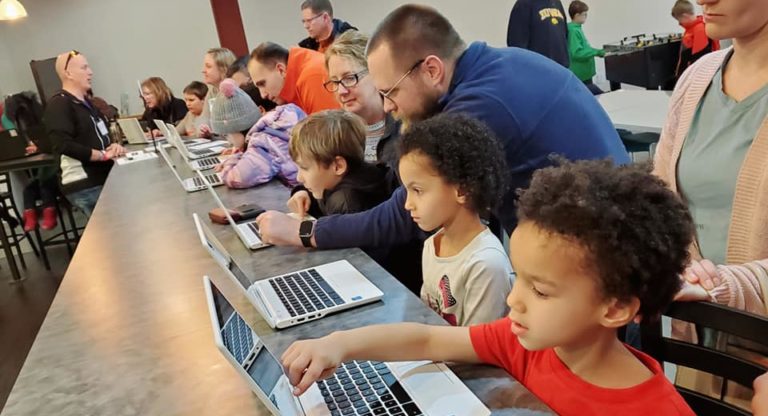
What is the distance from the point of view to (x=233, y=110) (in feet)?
10.8

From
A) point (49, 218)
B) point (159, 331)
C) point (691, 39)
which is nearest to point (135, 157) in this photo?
point (49, 218)

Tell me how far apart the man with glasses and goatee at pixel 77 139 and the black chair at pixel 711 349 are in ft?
13.5

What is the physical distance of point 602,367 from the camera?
891mm

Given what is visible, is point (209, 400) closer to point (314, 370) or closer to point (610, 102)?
point (314, 370)

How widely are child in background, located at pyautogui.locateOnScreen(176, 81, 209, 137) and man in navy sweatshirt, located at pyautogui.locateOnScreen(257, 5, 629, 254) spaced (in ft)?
11.3

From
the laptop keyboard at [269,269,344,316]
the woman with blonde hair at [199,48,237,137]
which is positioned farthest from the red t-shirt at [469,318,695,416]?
the woman with blonde hair at [199,48,237,137]

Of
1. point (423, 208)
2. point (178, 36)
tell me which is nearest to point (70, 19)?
point (178, 36)

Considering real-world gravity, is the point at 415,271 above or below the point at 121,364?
below

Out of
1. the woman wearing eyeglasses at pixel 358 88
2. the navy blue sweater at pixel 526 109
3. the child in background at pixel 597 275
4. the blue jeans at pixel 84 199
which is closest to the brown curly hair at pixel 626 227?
the child in background at pixel 597 275

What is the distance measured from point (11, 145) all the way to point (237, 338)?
4.76 metres

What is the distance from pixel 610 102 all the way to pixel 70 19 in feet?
19.7

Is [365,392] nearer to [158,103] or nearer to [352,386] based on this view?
[352,386]

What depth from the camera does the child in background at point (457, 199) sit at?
133 centimetres

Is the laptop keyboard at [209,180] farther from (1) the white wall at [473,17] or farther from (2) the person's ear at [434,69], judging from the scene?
(1) the white wall at [473,17]
